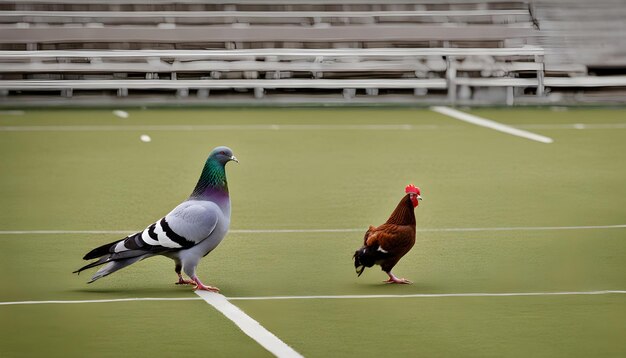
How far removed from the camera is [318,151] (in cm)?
1788

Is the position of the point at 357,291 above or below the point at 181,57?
below

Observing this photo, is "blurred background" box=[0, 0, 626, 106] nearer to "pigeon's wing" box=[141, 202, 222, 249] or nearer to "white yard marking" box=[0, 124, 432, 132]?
"white yard marking" box=[0, 124, 432, 132]

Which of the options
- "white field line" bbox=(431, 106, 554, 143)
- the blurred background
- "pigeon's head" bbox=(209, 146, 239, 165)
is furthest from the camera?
the blurred background

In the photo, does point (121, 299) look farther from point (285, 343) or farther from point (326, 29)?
point (326, 29)

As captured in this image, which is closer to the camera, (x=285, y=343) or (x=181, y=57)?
(x=285, y=343)

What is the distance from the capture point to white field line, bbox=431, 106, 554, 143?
19.3 metres

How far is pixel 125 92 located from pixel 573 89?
26.4ft

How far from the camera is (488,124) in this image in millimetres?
21141

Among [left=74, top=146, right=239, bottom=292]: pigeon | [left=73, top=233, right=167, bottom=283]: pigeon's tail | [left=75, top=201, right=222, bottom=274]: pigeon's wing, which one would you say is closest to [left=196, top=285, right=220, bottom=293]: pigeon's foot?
[left=74, top=146, right=239, bottom=292]: pigeon

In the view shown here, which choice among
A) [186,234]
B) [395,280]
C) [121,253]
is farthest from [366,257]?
[121,253]

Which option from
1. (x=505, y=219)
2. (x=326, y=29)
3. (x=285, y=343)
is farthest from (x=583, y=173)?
(x=326, y=29)

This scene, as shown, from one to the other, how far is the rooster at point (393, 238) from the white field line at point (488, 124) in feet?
33.7

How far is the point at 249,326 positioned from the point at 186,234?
802 mm

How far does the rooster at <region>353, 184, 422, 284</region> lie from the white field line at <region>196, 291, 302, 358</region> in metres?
0.93
